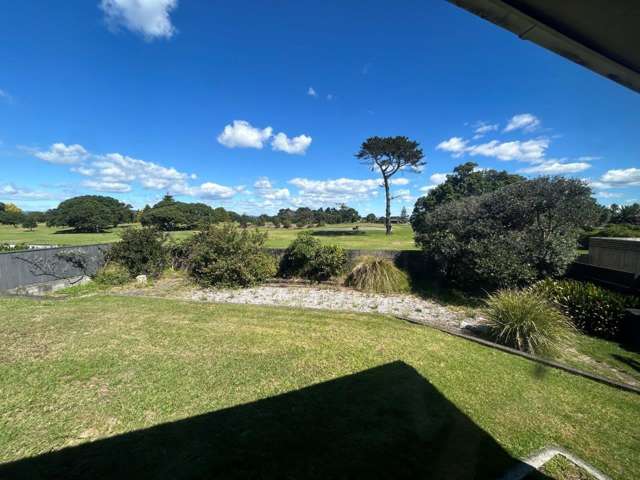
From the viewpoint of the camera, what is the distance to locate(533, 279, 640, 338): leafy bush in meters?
4.89

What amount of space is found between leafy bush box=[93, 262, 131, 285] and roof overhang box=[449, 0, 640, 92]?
37.4 ft

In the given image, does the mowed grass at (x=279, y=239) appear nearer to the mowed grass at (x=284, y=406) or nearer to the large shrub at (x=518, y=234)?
the large shrub at (x=518, y=234)

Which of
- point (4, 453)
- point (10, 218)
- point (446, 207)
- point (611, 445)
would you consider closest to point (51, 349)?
point (4, 453)

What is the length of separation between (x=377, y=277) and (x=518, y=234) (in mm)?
4036

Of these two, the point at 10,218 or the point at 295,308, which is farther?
the point at 10,218

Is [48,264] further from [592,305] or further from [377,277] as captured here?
[592,305]

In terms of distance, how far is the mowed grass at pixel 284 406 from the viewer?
1.97 meters

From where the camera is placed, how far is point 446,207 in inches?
345

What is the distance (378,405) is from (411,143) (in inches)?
1115

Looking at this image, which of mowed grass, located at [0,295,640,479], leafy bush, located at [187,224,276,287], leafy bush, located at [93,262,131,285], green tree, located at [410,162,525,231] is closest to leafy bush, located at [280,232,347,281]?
leafy bush, located at [187,224,276,287]

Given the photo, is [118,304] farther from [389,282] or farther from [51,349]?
[389,282]

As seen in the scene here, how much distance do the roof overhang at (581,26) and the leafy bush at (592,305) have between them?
5.28m

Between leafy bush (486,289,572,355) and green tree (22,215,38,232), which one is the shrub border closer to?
leafy bush (486,289,572,355)

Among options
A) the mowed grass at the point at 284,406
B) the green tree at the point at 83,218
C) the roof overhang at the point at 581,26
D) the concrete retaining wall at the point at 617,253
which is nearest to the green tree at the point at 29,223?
the green tree at the point at 83,218
